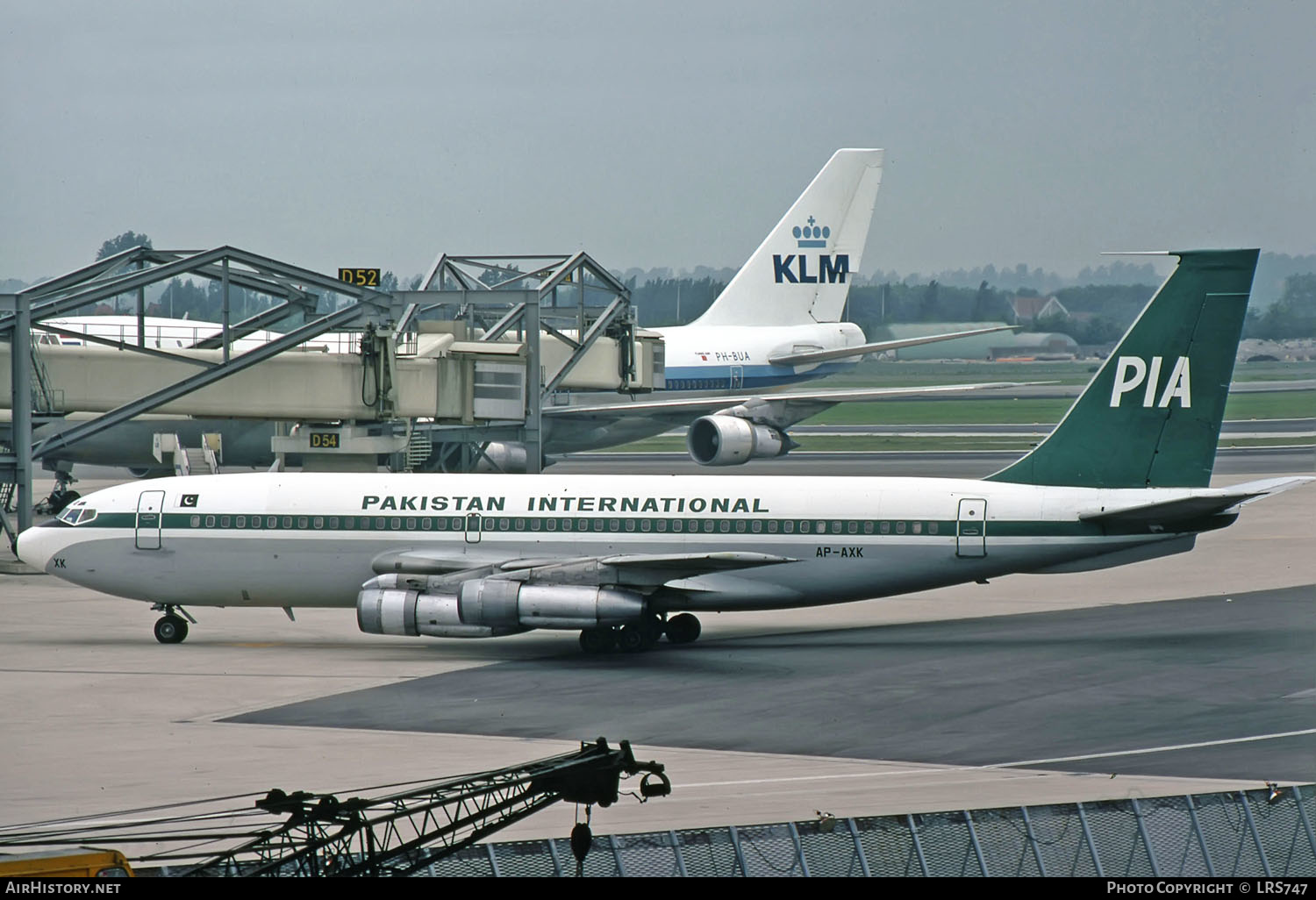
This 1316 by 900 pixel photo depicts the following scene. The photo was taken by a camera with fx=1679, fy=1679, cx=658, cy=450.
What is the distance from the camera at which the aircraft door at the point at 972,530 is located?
3562 centimetres

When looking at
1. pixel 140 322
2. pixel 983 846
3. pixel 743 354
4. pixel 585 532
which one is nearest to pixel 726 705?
pixel 585 532

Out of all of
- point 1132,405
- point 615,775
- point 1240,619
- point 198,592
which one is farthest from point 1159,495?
point 615,775

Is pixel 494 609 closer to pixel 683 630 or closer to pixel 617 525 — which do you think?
pixel 617 525

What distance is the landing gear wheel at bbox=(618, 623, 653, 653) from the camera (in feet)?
117

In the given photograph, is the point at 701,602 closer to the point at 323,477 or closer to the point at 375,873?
the point at 323,477

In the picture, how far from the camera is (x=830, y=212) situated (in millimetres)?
77500

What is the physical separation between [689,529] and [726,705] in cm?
727

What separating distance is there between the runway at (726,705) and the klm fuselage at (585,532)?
4.92 feet

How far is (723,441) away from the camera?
63938 mm

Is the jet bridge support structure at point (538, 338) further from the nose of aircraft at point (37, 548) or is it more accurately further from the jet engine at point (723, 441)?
the nose of aircraft at point (37, 548)

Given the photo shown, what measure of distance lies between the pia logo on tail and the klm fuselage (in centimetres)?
207

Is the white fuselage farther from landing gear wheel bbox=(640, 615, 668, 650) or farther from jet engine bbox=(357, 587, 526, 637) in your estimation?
jet engine bbox=(357, 587, 526, 637)

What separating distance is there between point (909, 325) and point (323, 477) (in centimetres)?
5721

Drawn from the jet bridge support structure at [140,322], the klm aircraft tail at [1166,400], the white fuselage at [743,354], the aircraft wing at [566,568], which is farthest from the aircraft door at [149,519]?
the white fuselage at [743,354]
